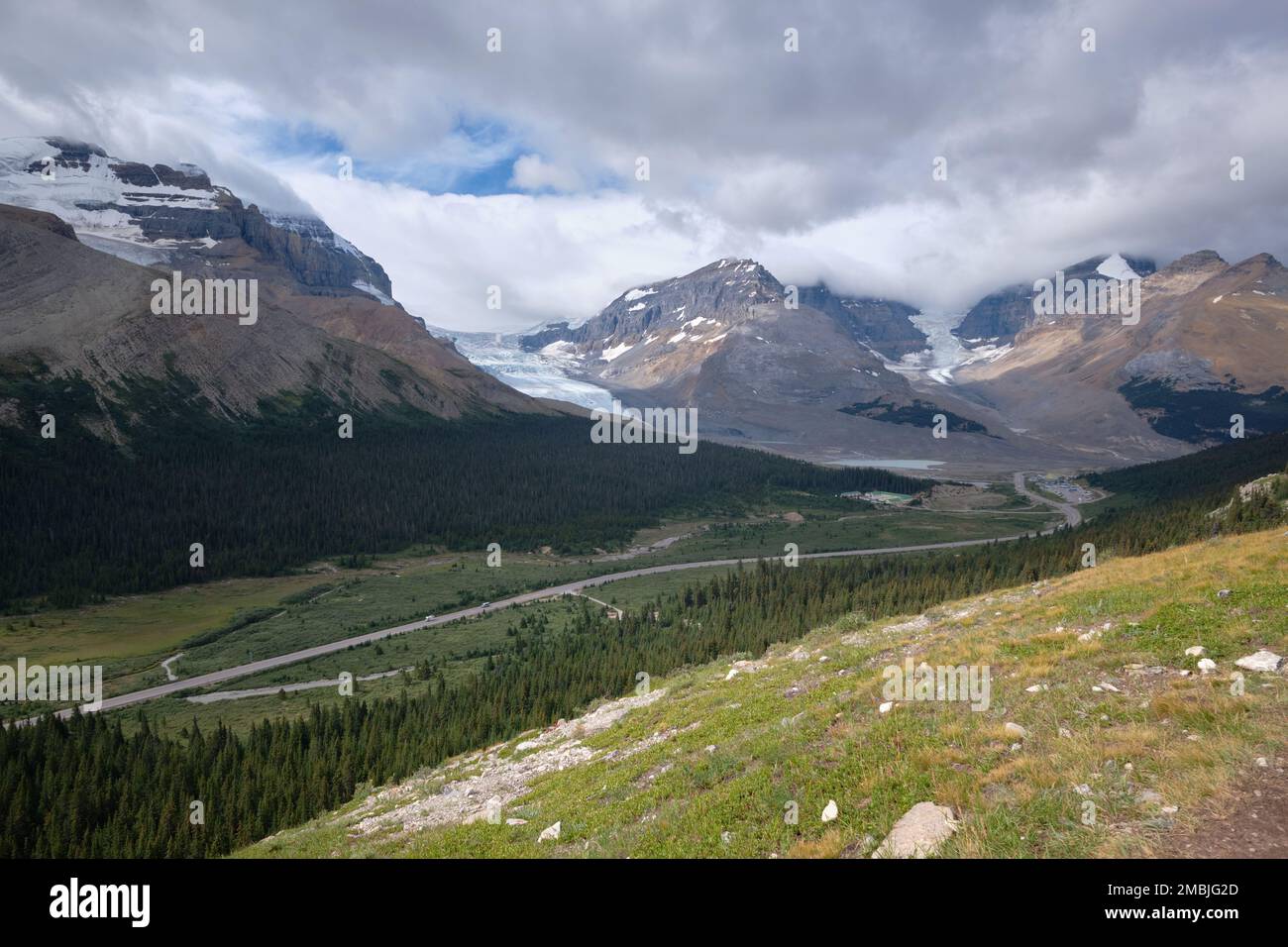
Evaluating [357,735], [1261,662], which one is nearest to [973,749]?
[1261,662]

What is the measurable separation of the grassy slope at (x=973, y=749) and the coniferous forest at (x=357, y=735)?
15.8m

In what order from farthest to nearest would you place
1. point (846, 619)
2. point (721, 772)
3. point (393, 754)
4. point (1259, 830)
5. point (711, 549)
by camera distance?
point (711, 549) → point (393, 754) → point (846, 619) → point (721, 772) → point (1259, 830)

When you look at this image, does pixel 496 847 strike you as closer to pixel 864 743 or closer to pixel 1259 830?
pixel 864 743

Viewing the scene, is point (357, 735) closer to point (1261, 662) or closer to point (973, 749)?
point (973, 749)

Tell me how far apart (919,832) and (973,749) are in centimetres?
328

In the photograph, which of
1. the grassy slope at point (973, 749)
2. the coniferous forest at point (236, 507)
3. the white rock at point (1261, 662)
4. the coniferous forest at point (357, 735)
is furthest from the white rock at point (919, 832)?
the coniferous forest at point (236, 507)

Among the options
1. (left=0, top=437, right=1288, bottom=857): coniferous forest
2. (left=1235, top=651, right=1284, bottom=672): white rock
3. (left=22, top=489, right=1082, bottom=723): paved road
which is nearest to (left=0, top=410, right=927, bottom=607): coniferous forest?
(left=22, top=489, right=1082, bottom=723): paved road

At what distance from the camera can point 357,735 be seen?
1892 inches

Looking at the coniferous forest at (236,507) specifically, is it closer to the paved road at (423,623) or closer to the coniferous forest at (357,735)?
the paved road at (423,623)
